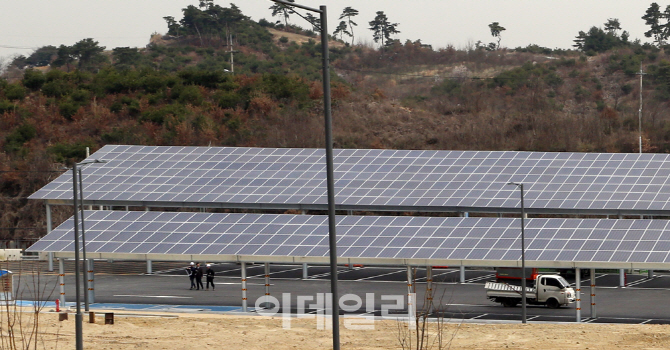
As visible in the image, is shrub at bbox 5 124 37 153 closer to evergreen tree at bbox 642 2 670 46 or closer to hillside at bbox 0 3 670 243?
hillside at bbox 0 3 670 243

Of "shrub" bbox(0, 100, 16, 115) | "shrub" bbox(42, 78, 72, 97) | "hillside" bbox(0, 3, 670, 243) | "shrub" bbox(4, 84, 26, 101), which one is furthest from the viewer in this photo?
"shrub" bbox(42, 78, 72, 97)

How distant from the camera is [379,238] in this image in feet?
142

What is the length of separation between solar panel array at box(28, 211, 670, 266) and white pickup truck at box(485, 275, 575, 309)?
2.45 m

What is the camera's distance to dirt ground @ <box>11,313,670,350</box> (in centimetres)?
3153

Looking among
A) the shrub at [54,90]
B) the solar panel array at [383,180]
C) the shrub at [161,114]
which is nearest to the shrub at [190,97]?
the shrub at [161,114]

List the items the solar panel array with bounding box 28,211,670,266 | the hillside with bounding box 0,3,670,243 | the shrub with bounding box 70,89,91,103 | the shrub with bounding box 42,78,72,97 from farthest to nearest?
1. the shrub with bounding box 42,78,72,97
2. the shrub with bounding box 70,89,91,103
3. the hillside with bounding box 0,3,670,243
4. the solar panel array with bounding box 28,211,670,266

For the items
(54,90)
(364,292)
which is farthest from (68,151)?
(364,292)

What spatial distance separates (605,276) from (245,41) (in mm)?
99180

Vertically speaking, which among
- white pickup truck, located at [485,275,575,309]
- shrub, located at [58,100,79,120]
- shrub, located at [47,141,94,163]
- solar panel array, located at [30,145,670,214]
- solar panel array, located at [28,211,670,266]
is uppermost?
shrub, located at [58,100,79,120]

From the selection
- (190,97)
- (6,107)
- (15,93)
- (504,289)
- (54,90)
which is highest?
(54,90)

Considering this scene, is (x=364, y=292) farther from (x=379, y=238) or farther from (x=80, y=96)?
(x=80, y=96)

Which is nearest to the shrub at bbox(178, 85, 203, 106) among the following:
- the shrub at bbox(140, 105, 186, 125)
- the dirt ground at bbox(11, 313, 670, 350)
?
the shrub at bbox(140, 105, 186, 125)

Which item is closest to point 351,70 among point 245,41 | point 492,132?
point 245,41

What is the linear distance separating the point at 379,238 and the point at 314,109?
54808 mm
